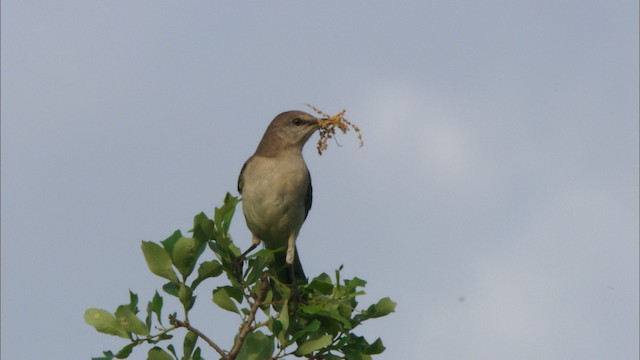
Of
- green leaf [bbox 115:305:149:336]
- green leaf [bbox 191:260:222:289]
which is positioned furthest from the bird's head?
green leaf [bbox 115:305:149:336]

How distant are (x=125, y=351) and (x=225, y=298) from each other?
30.7 inches

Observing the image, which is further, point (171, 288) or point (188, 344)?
point (171, 288)

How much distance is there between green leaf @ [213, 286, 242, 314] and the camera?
5668 millimetres

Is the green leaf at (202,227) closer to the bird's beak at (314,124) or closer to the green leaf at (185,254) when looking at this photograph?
the green leaf at (185,254)

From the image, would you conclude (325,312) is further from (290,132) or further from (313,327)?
(290,132)

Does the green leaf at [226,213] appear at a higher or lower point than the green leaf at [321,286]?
higher

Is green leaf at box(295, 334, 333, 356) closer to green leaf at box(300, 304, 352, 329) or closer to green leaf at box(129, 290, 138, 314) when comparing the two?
green leaf at box(300, 304, 352, 329)

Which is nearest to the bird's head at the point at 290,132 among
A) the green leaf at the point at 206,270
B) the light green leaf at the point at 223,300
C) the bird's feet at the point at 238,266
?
the bird's feet at the point at 238,266

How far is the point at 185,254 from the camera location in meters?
5.29

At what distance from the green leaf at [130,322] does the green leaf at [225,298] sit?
60 cm

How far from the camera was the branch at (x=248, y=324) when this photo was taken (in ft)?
16.8

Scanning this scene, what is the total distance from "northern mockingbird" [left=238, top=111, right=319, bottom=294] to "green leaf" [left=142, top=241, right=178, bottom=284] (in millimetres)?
2014

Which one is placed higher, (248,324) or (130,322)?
(248,324)

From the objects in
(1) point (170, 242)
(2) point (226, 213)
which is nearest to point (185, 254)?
(1) point (170, 242)
